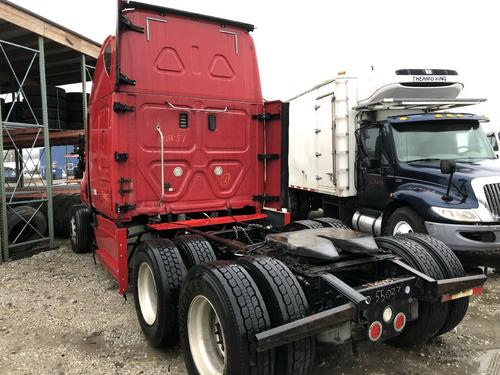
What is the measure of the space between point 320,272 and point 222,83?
3226 millimetres

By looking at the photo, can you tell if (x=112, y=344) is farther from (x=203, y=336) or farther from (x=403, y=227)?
(x=403, y=227)

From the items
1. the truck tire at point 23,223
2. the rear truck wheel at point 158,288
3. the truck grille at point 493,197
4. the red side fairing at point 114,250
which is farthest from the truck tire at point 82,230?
the truck grille at point 493,197

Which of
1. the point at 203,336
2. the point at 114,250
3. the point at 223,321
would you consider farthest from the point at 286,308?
the point at 114,250

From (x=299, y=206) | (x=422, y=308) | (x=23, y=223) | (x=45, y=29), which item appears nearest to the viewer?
(x=422, y=308)

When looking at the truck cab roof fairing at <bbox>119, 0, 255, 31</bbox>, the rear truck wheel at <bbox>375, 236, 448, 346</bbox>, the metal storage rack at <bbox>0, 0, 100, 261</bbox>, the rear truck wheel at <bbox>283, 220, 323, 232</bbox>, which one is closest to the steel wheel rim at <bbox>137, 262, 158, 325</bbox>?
the rear truck wheel at <bbox>283, 220, 323, 232</bbox>

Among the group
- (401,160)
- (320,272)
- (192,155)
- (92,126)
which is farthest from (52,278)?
(401,160)

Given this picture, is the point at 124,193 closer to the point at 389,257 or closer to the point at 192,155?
the point at 192,155

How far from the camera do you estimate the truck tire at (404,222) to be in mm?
6195

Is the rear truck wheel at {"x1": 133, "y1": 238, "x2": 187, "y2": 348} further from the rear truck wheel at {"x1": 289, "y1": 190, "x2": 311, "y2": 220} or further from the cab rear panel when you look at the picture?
the rear truck wheel at {"x1": 289, "y1": 190, "x2": 311, "y2": 220}

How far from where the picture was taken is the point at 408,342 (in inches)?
139

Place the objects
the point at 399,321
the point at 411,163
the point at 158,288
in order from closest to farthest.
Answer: the point at 399,321
the point at 158,288
the point at 411,163

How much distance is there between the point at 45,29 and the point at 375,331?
8.23 metres

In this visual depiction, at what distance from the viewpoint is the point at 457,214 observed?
18.7 feet

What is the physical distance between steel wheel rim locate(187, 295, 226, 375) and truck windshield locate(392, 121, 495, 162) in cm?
511
